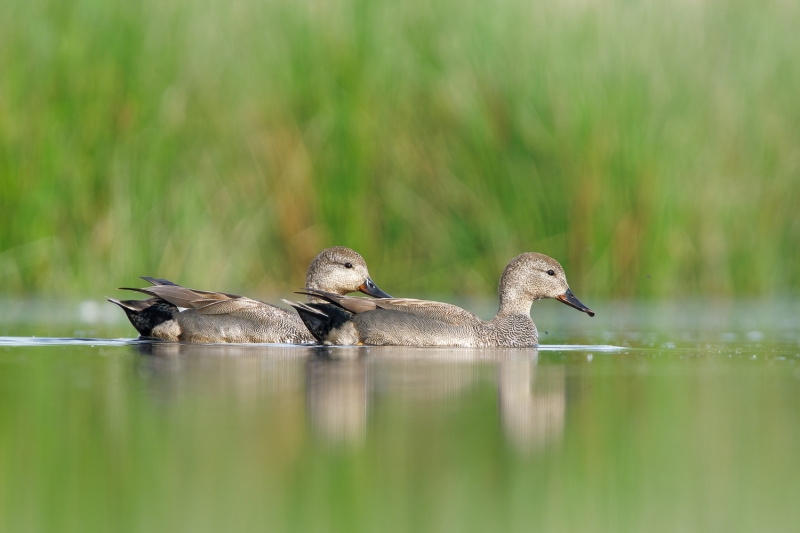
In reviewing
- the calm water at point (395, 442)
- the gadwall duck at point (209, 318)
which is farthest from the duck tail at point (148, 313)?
the calm water at point (395, 442)

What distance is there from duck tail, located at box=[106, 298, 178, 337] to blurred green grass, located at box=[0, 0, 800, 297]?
2448 millimetres

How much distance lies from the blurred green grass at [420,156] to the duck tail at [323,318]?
9.58ft

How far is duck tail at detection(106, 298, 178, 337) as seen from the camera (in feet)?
28.6

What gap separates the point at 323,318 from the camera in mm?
8469

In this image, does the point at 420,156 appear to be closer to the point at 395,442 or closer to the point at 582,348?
the point at 582,348

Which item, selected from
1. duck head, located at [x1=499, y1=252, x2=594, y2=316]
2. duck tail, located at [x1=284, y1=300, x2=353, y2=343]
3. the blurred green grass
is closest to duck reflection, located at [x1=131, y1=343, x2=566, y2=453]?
duck tail, located at [x1=284, y1=300, x2=353, y2=343]

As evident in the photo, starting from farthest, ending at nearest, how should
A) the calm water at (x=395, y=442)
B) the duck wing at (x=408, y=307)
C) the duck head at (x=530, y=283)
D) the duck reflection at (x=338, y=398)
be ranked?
1. the duck head at (x=530, y=283)
2. the duck wing at (x=408, y=307)
3. the duck reflection at (x=338, y=398)
4. the calm water at (x=395, y=442)

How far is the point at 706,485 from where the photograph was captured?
3.69 m

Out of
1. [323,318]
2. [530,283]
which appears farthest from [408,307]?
[530,283]

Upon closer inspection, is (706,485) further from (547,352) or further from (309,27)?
(309,27)

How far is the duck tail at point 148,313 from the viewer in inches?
344

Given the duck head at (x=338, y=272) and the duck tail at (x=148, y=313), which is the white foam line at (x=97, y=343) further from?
the duck head at (x=338, y=272)

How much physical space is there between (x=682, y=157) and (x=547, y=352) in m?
4.09

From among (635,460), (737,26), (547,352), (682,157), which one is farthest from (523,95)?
(635,460)
